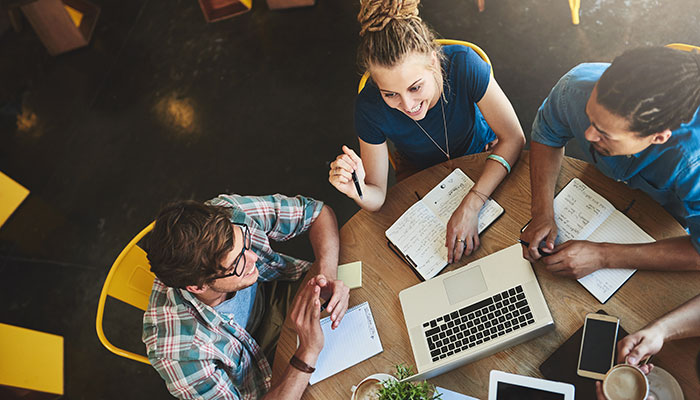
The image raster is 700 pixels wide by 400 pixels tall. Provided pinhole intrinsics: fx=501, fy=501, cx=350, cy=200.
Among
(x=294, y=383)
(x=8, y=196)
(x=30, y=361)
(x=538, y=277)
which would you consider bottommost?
(x=30, y=361)

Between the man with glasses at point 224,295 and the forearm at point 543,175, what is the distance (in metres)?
0.65

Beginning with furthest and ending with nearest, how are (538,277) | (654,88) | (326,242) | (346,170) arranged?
(326,242) < (346,170) < (538,277) < (654,88)

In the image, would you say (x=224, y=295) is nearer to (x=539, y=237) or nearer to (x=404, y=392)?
(x=404, y=392)

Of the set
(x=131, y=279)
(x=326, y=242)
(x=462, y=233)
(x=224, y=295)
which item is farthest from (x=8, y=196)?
(x=462, y=233)

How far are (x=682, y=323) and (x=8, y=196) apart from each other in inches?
122

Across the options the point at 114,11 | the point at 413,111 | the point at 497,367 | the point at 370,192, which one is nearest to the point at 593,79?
the point at 413,111

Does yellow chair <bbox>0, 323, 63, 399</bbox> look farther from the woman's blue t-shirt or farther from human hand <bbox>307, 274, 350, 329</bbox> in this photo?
the woman's blue t-shirt

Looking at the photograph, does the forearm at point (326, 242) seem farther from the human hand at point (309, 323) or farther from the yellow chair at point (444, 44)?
the yellow chair at point (444, 44)

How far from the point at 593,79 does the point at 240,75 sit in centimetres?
247

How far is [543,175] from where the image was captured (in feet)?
5.08

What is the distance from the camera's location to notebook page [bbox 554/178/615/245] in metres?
1.48

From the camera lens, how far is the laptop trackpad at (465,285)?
1455 millimetres

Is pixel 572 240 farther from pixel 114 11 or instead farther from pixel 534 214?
pixel 114 11

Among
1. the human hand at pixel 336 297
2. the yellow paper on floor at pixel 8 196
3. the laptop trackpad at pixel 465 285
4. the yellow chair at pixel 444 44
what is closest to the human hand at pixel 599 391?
the laptop trackpad at pixel 465 285
